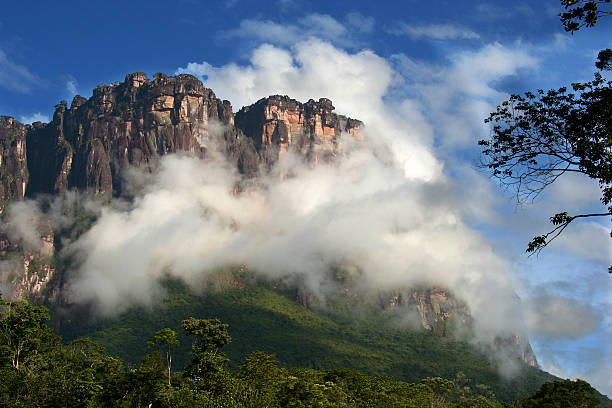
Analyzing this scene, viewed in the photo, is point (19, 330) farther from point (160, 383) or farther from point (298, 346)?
point (298, 346)

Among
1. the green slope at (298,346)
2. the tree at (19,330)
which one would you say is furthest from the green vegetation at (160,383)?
the green slope at (298,346)

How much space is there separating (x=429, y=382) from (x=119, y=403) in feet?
170

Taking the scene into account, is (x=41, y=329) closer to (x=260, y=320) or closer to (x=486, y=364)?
(x=260, y=320)

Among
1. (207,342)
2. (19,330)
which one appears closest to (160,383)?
(207,342)

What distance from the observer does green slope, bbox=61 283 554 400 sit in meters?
154

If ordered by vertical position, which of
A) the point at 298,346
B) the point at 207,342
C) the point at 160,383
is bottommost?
the point at 160,383

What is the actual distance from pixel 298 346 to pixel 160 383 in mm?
115773

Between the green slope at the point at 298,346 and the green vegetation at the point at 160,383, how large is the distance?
3066 inches

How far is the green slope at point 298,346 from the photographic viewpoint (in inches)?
6083

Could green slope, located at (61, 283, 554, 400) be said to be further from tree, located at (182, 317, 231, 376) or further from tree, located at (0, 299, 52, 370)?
tree, located at (0, 299, 52, 370)

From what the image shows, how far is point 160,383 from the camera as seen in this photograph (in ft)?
170

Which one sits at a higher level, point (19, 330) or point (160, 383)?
point (19, 330)

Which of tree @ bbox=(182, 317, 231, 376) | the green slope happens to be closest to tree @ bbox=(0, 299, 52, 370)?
tree @ bbox=(182, 317, 231, 376)

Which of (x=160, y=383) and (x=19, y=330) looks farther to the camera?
(x=19, y=330)
